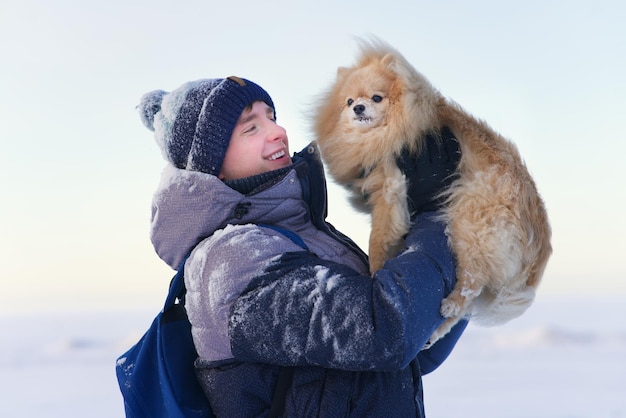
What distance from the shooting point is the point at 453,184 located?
1951 mm

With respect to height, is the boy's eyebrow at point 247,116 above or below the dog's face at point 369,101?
below

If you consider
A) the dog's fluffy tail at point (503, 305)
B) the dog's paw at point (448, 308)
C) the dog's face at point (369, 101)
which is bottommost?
the dog's fluffy tail at point (503, 305)

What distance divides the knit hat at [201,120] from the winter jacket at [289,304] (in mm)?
126

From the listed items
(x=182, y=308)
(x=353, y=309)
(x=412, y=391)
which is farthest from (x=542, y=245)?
(x=182, y=308)

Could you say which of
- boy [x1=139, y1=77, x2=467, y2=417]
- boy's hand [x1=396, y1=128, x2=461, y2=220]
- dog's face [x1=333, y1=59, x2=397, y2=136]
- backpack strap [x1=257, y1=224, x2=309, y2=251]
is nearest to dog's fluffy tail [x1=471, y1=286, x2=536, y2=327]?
boy [x1=139, y1=77, x2=467, y2=417]

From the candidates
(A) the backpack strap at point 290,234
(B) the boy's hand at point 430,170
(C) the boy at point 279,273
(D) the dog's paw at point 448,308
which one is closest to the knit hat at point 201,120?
(C) the boy at point 279,273

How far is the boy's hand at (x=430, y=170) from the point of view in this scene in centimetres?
198

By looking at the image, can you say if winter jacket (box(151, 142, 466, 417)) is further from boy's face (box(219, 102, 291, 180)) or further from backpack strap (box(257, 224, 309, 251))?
boy's face (box(219, 102, 291, 180))

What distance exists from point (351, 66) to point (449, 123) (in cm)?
61

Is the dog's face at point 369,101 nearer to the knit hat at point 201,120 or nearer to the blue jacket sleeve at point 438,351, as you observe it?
the knit hat at point 201,120

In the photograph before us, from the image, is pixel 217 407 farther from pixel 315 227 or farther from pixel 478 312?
pixel 478 312

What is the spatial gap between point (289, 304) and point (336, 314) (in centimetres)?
13

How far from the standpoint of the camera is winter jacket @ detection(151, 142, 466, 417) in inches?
58.3

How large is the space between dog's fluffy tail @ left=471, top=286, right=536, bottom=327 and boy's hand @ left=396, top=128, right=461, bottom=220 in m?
0.36
